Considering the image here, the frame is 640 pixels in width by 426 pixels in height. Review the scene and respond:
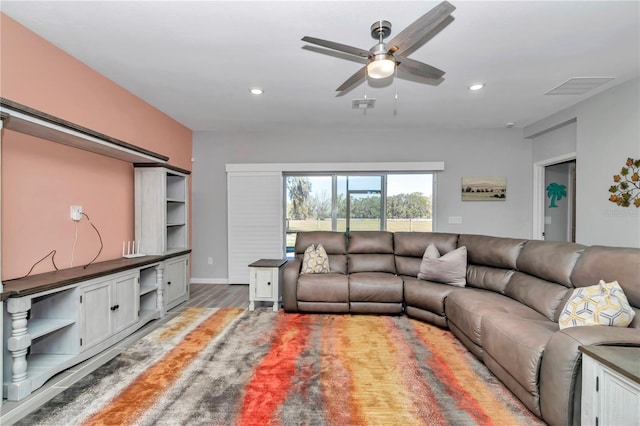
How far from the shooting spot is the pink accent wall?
213 cm

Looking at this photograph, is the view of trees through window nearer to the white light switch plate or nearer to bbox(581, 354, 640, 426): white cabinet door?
the white light switch plate

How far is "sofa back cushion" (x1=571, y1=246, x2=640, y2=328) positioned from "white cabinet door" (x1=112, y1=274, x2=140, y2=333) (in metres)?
3.93

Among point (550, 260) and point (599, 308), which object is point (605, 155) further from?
point (599, 308)

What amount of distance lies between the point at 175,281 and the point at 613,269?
4.32 meters

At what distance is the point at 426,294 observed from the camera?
3076 mm

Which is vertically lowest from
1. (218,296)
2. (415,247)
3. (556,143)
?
(218,296)

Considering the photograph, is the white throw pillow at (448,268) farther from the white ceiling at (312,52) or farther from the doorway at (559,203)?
the doorway at (559,203)

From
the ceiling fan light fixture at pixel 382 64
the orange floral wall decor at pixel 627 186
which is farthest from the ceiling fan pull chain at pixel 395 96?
the orange floral wall decor at pixel 627 186

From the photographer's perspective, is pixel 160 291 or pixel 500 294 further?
pixel 160 291

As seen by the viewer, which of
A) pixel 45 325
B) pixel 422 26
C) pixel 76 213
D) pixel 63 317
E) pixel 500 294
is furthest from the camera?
pixel 500 294

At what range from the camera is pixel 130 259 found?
3.12 m

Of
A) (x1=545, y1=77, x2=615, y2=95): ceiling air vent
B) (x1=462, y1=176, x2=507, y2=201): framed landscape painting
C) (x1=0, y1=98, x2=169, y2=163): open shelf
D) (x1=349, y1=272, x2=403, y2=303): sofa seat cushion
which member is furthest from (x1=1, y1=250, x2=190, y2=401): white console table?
(x1=545, y1=77, x2=615, y2=95): ceiling air vent

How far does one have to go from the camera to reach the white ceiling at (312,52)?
6.59ft

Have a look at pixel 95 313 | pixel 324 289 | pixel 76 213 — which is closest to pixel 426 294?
pixel 324 289
